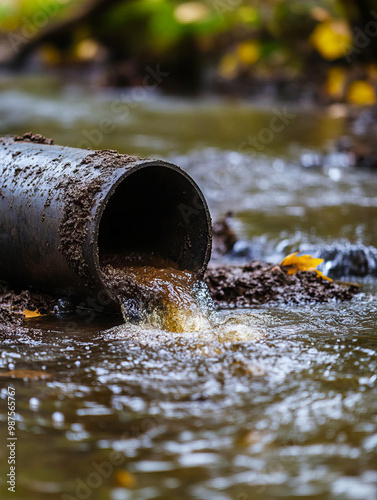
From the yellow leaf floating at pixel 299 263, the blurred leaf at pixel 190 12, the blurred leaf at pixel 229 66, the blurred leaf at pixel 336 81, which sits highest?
the blurred leaf at pixel 190 12

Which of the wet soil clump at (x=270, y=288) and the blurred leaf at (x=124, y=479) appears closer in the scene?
the blurred leaf at (x=124, y=479)

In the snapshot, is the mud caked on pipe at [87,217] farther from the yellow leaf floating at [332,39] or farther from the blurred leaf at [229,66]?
the blurred leaf at [229,66]

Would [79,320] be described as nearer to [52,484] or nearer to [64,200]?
[64,200]

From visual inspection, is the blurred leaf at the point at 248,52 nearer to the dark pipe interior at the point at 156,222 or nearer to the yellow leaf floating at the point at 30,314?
the dark pipe interior at the point at 156,222

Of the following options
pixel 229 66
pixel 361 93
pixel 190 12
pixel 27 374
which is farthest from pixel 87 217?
pixel 190 12

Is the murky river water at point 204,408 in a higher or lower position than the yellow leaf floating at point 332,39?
lower

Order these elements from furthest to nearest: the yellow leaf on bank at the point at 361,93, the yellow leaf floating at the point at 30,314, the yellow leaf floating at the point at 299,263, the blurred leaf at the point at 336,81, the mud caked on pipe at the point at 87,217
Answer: the blurred leaf at the point at 336,81, the yellow leaf on bank at the point at 361,93, the yellow leaf floating at the point at 299,263, the yellow leaf floating at the point at 30,314, the mud caked on pipe at the point at 87,217

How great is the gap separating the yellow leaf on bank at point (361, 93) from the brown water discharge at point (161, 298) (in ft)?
43.4

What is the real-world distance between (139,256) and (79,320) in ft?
2.22

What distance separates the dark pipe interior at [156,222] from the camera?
14.5ft

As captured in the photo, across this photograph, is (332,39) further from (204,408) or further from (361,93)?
(204,408)

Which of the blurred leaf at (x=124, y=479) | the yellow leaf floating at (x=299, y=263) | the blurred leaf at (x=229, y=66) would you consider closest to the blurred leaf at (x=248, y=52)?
the blurred leaf at (x=229, y=66)

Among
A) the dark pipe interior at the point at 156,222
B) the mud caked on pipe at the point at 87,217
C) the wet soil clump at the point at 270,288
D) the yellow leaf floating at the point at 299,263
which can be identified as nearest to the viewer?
the mud caked on pipe at the point at 87,217

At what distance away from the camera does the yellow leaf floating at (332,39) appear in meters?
17.5
